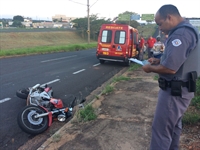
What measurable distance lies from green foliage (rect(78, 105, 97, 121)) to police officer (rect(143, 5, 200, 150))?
1882 millimetres

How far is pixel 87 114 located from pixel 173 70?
2.56 metres

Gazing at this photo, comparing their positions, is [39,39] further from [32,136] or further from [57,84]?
[32,136]

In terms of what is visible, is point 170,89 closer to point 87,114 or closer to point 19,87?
point 87,114

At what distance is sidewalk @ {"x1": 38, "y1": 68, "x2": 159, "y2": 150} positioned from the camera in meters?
3.27

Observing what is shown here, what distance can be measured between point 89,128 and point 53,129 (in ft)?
2.56

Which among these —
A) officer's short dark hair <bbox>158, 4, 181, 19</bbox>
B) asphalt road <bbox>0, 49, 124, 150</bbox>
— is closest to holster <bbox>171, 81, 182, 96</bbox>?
officer's short dark hair <bbox>158, 4, 181, 19</bbox>

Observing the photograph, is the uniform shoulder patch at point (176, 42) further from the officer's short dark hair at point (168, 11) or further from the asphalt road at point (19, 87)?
the asphalt road at point (19, 87)

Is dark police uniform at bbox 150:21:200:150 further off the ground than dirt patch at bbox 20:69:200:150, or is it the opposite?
dark police uniform at bbox 150:21:200:150

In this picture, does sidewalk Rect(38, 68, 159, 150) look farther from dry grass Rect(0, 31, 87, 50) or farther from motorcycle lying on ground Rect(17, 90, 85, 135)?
dry grass Rect(0, 31, 87, 50)

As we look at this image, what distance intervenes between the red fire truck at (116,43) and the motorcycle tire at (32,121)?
27.3 feet

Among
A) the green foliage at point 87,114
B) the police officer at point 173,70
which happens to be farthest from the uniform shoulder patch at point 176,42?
the green foliage at point 87,114

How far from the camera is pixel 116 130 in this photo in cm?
373

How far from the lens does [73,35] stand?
157ft

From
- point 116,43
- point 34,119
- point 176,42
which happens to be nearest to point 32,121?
point 34,119
